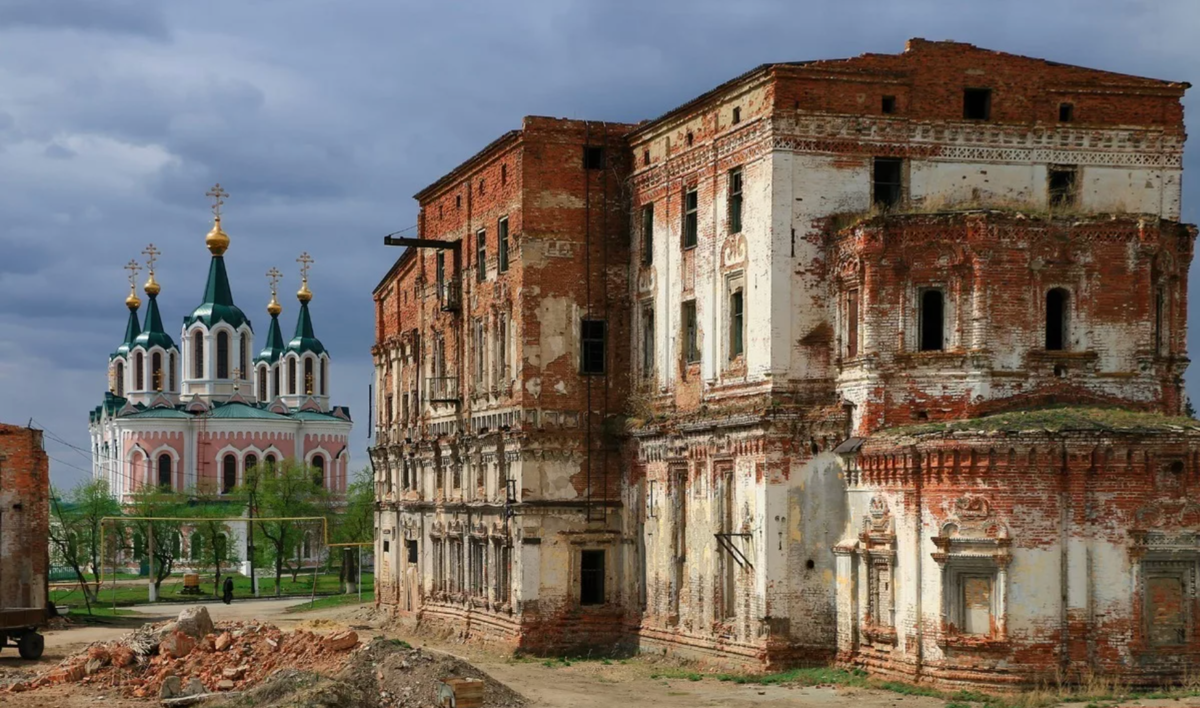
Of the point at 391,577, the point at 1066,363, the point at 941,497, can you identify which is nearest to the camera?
the point at 941,497

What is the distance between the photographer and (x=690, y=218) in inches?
1555

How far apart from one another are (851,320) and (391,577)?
25.6 metres

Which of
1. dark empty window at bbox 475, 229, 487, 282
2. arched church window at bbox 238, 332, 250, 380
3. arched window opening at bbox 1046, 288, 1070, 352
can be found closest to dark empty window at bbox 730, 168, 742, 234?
arched window opening at bbox 1046, 288, 1070, 352

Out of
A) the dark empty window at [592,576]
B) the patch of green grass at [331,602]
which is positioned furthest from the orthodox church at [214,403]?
the dark empty window at [592,576]

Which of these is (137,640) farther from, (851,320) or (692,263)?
(851,320)

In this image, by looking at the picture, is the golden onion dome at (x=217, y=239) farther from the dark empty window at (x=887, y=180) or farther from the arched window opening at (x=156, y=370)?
the dark empty window at (x=887, y=180)

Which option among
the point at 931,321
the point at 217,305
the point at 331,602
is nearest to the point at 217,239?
the point at 217,305

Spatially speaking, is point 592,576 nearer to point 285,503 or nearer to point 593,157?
point 593,157

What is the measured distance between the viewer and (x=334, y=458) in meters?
113

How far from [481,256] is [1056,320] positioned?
18.4 metres

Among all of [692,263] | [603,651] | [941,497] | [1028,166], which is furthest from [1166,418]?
[603,651]

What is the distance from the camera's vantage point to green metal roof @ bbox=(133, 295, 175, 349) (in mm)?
114250

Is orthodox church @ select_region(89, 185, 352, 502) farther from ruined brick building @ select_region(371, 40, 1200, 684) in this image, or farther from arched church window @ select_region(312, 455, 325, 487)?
ruined brick building @ select_region(371, 40, 1200, 684)

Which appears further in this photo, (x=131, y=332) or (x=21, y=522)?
(x=131, y=332)
